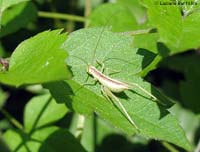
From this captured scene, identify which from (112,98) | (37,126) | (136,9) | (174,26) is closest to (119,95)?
(112,98)

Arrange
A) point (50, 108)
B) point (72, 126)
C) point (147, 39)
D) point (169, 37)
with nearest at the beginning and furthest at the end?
1. point (169, 37)
2. point (147, 39)
3. point (50, 108)
4. point (72, 126)

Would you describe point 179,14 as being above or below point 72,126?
above

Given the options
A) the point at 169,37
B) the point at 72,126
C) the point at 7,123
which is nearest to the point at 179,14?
the point at 169,37

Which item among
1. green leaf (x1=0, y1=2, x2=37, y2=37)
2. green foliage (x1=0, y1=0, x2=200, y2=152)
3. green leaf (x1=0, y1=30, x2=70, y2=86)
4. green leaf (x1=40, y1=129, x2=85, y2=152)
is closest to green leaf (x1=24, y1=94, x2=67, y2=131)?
green foliage (x1=0, y1=0, x2=200, y2=152)

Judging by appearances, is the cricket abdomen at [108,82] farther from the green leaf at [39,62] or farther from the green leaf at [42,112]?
the green leaf at [42,112]

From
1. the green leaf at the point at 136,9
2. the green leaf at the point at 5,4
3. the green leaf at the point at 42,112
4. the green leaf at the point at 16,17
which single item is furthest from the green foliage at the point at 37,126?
the green leaf at the point at 136,9

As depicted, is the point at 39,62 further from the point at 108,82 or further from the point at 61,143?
the point at 61,143

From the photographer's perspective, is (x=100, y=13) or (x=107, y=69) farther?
Answer: (x=100, y=13)

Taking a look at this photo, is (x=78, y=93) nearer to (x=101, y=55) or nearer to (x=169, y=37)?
(x=101, y=55)
